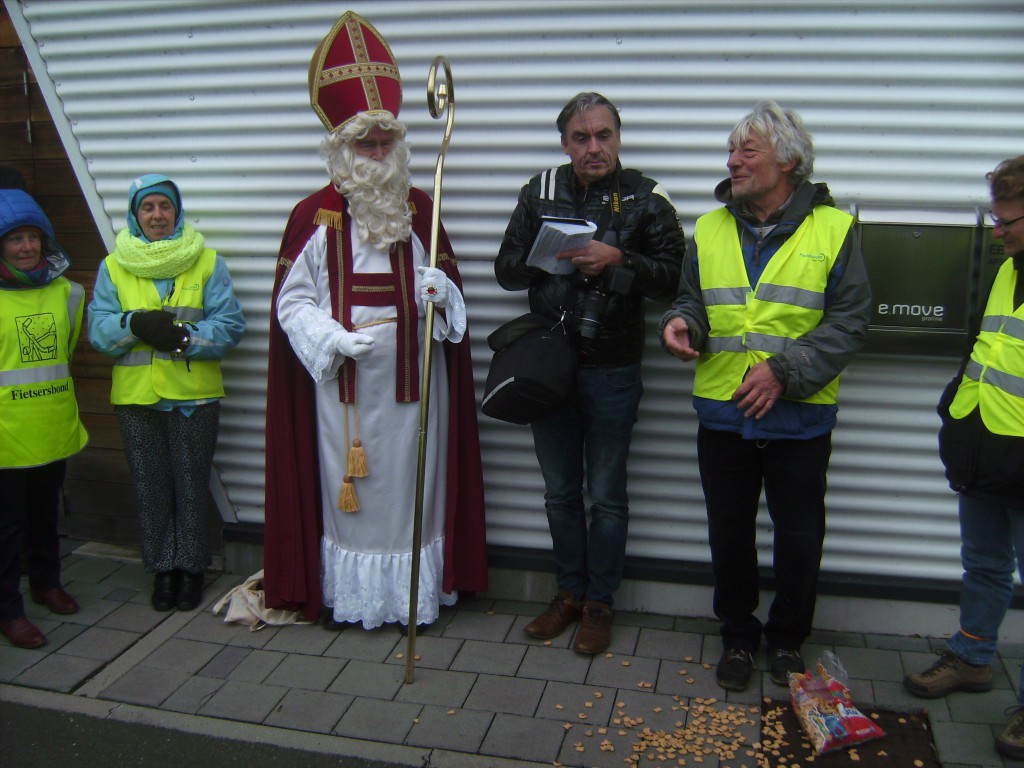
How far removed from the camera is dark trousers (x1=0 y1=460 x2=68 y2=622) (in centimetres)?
427

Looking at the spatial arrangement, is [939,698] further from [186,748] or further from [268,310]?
[268,310]

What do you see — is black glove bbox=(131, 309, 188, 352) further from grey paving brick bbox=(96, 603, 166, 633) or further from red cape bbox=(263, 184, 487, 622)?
grey paving brick bbox=(96, 603, 166, 633)

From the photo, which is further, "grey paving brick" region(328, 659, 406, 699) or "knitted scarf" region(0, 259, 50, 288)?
"knitted scarf" region(0, 259, 50, 288)

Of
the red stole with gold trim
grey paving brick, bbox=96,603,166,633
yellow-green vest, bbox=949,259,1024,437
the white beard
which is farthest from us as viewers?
grey paving brick, bbox=96,603,166,633

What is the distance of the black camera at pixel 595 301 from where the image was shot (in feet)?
12.4

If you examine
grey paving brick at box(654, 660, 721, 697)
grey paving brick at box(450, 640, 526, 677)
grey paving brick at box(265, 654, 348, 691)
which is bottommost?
grey paving brick at box(265, 654, 348, 691)

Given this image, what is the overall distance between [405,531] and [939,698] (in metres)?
2.19

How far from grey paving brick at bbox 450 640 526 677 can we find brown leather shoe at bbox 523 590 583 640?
10cm

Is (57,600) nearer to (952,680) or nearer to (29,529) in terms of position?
(29,529)

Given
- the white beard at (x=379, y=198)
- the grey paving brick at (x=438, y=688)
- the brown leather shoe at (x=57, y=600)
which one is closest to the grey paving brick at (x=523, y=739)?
the grey paving brick at (x=438, y=688)

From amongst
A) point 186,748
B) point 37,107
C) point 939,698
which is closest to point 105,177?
point 37,107

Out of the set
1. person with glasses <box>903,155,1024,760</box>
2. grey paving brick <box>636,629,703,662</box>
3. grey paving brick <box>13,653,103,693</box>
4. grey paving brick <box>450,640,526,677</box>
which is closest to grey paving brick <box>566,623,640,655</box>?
grey paving brick <box>636,629,703,662</box>

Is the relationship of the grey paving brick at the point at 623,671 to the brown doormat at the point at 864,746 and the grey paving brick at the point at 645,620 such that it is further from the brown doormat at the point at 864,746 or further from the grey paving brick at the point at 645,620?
the brown doormat at the point at 864,746

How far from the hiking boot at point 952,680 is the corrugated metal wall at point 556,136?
21.7 inches
